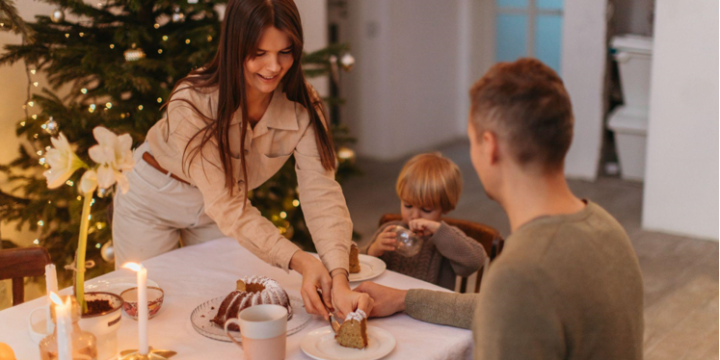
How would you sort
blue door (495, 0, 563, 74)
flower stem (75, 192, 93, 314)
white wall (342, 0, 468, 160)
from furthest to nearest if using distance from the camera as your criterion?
blue door (495, 0, 563, 74) < white wall (342, 0, 468, 160) < flower stem (75, 192, 93, 314)

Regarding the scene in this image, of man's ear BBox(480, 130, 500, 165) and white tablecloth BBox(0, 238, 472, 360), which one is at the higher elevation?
man's ear BBox(480, 130, 500, 165)

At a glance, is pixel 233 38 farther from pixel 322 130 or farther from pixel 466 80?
pixel 466 80

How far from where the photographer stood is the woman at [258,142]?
1.58 metres

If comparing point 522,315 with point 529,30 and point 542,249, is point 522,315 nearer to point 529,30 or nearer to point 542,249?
point 542,249

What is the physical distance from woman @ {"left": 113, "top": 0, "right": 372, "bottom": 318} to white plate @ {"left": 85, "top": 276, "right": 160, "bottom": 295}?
23 cm

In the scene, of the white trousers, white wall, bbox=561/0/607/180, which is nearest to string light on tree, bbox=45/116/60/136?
the white trousers

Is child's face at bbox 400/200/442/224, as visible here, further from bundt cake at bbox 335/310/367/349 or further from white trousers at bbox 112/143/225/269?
bundt cake at bbox 335/310/367/349

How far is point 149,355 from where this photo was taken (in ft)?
3.99

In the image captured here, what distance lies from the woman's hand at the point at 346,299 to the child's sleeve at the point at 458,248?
492 mm

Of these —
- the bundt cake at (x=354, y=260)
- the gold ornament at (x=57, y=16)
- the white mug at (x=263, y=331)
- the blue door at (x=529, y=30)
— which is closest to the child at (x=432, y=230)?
the bundt cake at (x=354, y=260)

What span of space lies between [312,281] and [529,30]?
15.3ft

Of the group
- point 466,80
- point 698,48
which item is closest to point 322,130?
point 698,48

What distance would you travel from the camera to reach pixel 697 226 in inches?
152

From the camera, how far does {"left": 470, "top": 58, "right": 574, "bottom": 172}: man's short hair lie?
0.95 meters
